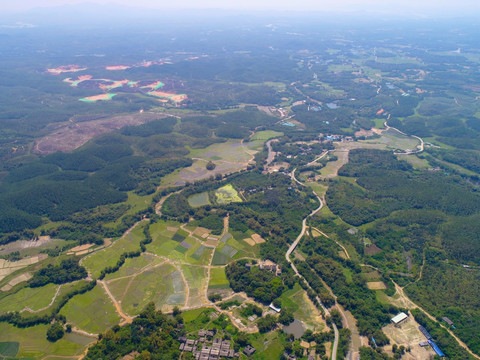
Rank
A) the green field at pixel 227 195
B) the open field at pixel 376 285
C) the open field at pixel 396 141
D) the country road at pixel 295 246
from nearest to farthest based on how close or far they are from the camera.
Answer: the country road at pixel 295 246 < the open field at pixel 376 285 < the green field at pixel 227 195 < the open field at pixel 396 141

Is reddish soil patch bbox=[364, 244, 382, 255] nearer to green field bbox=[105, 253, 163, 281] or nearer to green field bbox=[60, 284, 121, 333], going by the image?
green field bbox=[105, 253, 163, 281]

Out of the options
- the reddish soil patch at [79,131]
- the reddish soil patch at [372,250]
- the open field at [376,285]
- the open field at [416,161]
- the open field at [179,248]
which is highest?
the open field at [376,285]

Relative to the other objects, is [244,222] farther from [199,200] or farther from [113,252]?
[113,252]

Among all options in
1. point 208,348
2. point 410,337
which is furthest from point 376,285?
point 208,348

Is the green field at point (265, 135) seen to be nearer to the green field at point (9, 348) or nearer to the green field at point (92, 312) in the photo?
the green field at point (92, 312)

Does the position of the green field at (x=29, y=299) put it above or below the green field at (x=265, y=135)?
above

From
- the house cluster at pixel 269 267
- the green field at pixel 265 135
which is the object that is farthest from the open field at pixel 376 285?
the green field at pixel 265 135
